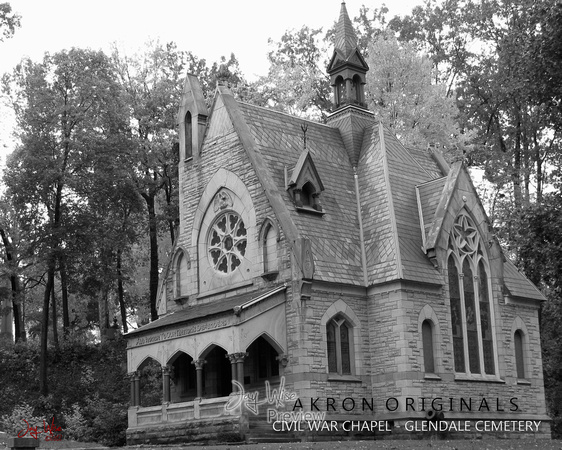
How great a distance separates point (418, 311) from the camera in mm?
26109

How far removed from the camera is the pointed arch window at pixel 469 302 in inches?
1078

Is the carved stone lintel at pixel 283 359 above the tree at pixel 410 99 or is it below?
below

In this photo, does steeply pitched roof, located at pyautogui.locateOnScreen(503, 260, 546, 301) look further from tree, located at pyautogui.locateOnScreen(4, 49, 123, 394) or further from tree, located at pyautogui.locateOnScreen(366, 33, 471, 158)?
tree, located at pyautogui.locateOnScreen(4, 49, 123, 394)

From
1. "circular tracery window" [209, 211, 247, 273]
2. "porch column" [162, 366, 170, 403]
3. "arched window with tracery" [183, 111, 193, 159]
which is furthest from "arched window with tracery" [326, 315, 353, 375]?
"arched window with tracery" [183, 111, 193, 159]

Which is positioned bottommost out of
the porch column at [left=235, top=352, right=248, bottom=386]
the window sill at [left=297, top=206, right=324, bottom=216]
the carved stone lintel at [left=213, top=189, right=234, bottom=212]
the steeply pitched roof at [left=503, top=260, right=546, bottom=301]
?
the porch column at [left=235, top=352, right=248, bottom=386]

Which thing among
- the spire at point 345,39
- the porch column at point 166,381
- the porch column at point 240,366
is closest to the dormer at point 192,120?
the spire at point 345,39

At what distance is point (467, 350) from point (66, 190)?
70.2ft

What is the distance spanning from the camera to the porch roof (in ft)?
79.9

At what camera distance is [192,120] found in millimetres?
30453

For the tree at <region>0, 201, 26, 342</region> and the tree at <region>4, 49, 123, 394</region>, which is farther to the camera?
the tree at <region>0, 201, 26, 342</region>

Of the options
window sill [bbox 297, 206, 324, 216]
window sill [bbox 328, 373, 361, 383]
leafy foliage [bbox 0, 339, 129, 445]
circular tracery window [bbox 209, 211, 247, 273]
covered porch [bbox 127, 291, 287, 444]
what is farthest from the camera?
leafy foliage [bbox 0, 339, 129, 445]

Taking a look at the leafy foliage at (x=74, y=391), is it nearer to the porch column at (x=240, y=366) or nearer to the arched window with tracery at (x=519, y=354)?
the porch column at (x=240, y=366)

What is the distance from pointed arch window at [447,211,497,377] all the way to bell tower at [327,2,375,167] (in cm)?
590

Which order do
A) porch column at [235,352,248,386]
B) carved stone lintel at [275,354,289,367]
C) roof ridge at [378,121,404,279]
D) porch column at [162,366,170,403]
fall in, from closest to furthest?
porch column at [235,352,248,386] < carved stone lintel at [275,354,289,367] < roof ridge at [378,121,404,279] < porch column at [162,366,170,403]
